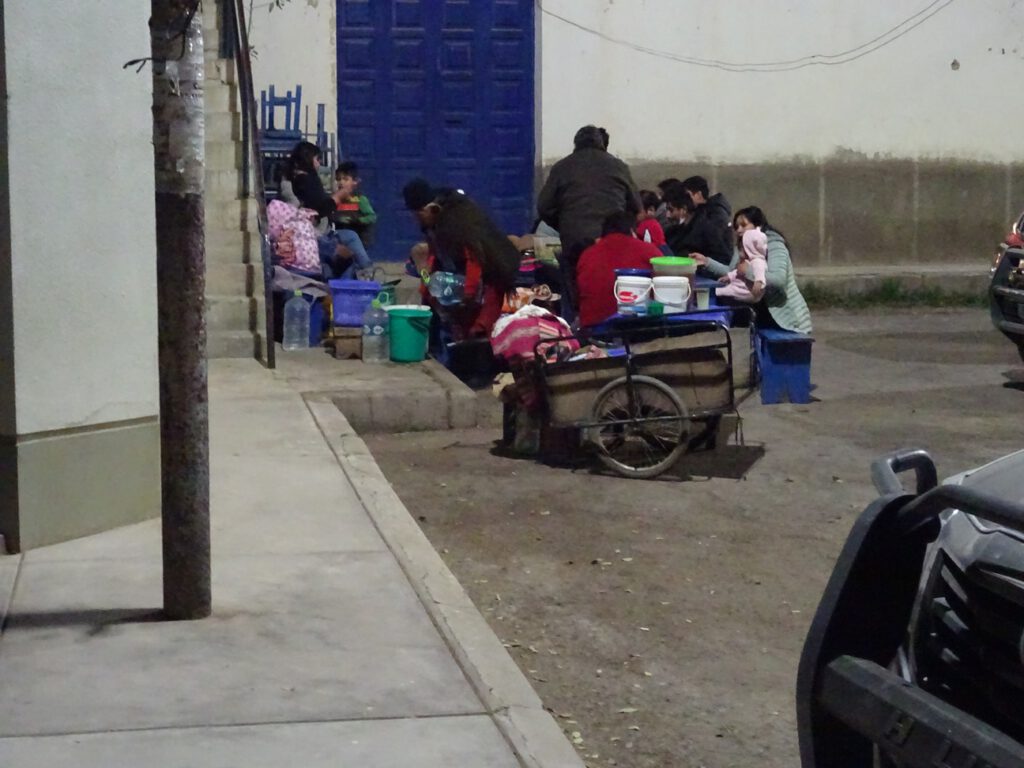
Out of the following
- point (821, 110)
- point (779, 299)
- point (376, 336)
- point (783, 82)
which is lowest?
point (376, 336)

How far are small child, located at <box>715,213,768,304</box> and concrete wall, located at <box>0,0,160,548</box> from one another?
516 cm

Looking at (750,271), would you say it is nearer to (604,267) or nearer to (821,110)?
(604,267)

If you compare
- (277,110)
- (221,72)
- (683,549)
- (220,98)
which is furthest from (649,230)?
(683,549)

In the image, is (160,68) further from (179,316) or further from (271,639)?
(271,639)

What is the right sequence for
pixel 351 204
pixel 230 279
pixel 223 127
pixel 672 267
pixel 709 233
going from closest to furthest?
pixel 672 267 < pixel 230 279 < pixel 709 233 < pixel 223 127 < pixel 351 204

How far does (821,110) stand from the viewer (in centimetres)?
1703

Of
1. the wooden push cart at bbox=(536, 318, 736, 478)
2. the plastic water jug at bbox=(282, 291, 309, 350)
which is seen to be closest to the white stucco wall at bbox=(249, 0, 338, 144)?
the plastic water jug at bbox=(282, 291, 309, 350)

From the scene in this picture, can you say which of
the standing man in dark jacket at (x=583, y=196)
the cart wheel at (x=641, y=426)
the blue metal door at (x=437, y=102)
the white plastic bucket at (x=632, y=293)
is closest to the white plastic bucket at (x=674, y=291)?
the white plastic bucket at (x=632, y=293)

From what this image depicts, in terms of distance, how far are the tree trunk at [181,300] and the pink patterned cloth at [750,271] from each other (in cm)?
602

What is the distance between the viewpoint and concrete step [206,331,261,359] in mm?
10906

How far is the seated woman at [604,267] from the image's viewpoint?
1012cm

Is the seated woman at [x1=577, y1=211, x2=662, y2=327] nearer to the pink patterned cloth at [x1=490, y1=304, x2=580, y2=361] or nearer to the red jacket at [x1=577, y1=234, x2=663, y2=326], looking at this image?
the red jacket at [x1=577, y1=234, x2=663, y2=326]

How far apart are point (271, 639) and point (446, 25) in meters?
12.3

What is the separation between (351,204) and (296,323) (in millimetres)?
2851
